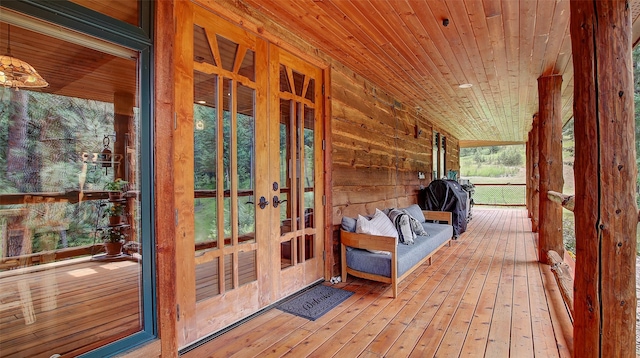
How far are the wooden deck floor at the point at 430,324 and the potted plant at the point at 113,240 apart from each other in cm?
86

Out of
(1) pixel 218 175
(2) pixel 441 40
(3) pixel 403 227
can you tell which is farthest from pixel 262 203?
(2) pixel 441 40

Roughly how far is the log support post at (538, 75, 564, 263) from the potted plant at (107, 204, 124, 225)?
460 cm

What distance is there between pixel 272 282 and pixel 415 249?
5.40 feet

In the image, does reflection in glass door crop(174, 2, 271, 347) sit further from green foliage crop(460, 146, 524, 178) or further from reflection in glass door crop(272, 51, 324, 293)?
green foliage crop(460, 146, 524, 178)

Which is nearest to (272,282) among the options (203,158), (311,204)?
(311,204)

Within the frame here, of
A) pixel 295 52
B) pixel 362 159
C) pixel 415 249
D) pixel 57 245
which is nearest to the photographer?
pixel 57 245

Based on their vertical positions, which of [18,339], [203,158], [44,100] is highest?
[44,100]

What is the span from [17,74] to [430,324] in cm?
323

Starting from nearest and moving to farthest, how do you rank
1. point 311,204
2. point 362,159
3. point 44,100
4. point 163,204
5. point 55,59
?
A: point 163,204 → point 55,59 → point 44,100 → point 311,204 → point 362,159

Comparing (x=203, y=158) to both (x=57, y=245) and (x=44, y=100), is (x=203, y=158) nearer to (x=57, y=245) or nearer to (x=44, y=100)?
(x=44, y=100)

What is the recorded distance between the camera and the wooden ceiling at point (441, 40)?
2385 mm

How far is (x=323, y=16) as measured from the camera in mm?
2512

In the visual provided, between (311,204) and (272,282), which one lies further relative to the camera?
(311,204)

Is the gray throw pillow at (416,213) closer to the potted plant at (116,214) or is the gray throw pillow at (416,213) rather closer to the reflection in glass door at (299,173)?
the reflection in glass door at (299,173)
